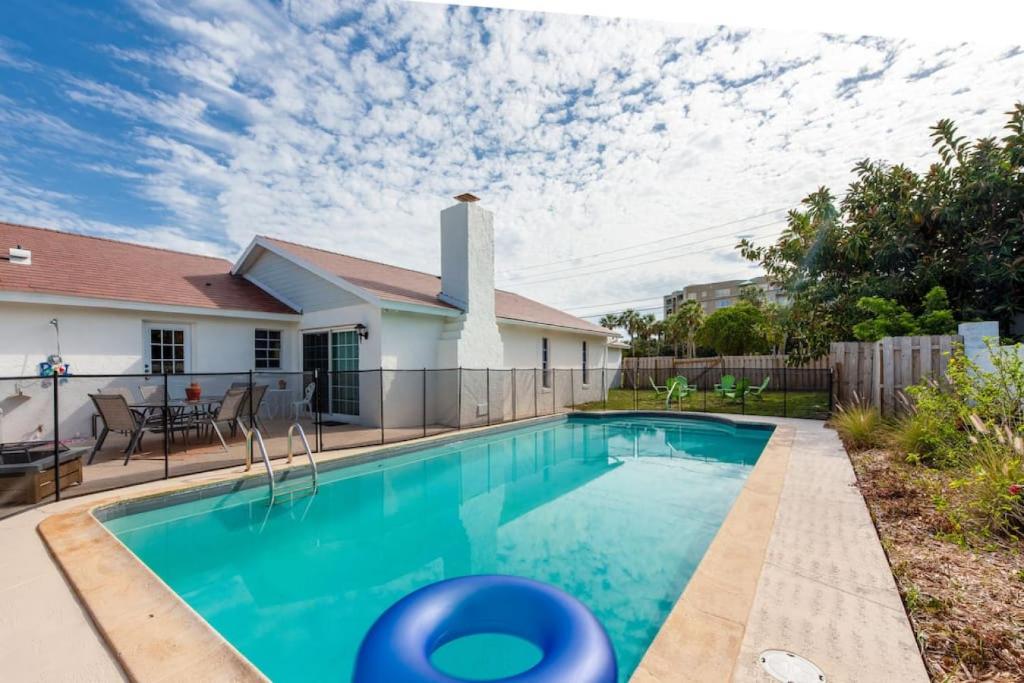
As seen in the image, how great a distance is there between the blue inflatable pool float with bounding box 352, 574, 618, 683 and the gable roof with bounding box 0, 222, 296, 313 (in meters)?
10.2

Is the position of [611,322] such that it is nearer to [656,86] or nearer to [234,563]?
[656,86]

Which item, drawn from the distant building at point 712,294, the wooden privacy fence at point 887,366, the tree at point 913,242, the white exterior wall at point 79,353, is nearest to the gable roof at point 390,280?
the white exterior wall at point 79,353

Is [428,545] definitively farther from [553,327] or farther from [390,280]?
[553,327]

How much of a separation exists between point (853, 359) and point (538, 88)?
980 cm

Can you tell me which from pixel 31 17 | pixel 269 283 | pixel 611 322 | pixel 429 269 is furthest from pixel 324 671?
pixel 611 322

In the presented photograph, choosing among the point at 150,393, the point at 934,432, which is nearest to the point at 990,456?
the point at 934,432

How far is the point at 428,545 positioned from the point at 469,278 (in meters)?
7.96

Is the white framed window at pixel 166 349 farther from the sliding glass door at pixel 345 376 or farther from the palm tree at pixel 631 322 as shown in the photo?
the palm tree at pixel 631 322

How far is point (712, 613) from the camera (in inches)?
112

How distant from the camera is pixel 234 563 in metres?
4.65

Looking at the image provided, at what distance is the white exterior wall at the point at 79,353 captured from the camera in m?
7.88

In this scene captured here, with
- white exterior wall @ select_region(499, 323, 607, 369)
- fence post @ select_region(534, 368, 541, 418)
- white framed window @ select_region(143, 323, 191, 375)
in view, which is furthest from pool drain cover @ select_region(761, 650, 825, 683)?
white exterior wall @ select_region(499, 323, 607, 369)

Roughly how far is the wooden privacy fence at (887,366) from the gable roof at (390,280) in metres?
8.73

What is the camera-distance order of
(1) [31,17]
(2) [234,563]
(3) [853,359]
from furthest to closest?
(3) [853,359] < (1) [31,17] < (2) [234,563]
